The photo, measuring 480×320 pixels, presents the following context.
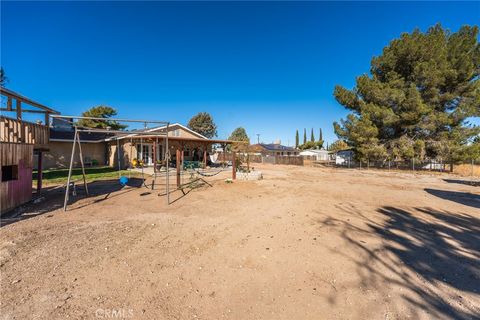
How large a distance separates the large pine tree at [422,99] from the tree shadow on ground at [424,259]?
17675 millimetres

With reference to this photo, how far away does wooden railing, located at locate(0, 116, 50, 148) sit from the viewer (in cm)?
604

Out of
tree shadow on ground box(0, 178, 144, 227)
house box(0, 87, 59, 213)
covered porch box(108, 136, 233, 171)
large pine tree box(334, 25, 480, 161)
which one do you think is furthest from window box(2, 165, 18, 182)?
large pine tree box(334, 25, 480, 161)

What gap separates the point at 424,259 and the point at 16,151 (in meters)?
10.1

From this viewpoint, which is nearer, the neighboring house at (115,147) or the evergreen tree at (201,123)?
the neighboring house at (115,147)

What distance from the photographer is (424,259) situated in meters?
3.80

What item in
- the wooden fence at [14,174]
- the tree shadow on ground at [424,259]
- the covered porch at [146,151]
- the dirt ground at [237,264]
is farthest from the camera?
the covered porch at [146,151]

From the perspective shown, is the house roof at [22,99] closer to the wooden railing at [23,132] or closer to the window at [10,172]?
the wooden railing at [23,132]

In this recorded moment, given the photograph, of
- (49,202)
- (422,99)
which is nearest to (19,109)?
(49,202)

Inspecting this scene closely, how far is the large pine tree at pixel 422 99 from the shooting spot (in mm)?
20250

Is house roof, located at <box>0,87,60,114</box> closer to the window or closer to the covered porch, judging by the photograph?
the window

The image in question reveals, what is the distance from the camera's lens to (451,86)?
70.4 feet

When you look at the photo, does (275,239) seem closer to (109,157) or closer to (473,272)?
(473,272)

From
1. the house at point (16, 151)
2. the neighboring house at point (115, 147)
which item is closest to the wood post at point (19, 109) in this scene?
the house at point (16, 151)

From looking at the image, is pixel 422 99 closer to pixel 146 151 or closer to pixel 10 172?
pixel 146 151
